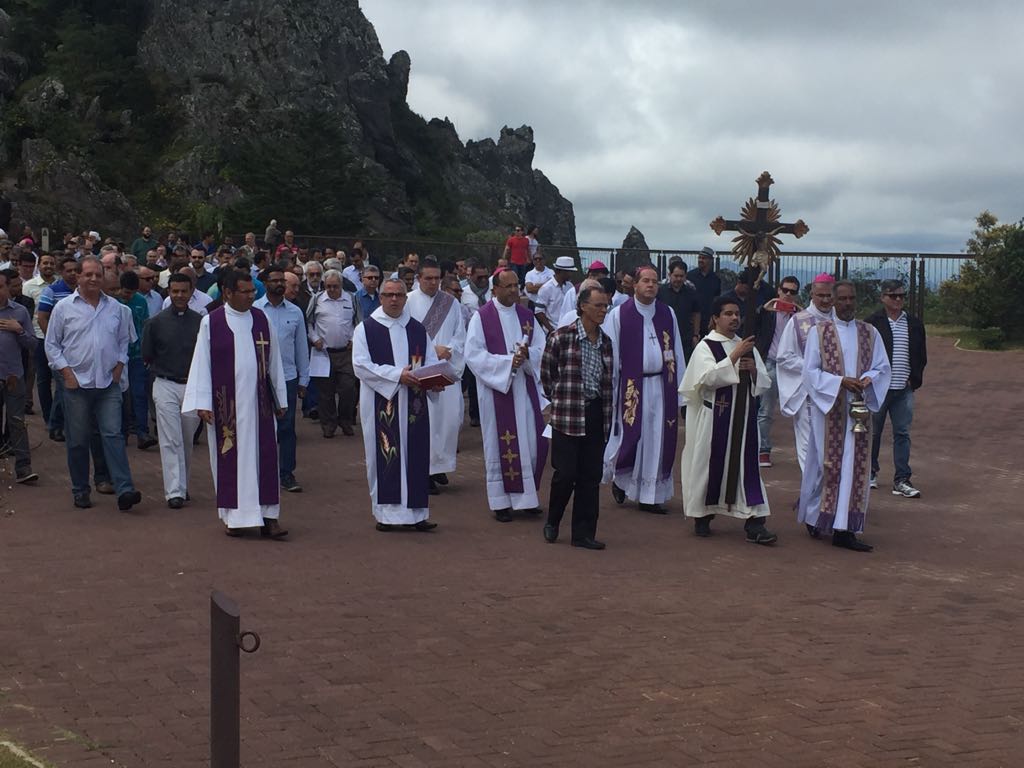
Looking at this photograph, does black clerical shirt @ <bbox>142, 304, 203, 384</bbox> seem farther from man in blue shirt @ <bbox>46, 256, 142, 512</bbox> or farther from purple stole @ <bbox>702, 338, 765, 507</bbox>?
purple stole @ <bbox>702, 338, 765, 507</bbox>

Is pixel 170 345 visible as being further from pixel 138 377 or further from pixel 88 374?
pixel 138 377

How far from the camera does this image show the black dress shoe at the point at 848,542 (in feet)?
36.2

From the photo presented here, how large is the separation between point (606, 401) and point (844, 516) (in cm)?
214

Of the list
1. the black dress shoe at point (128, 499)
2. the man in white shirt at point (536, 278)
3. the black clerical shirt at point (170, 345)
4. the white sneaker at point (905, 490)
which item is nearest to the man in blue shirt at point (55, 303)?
the black clerical shirt at point (170, 345)

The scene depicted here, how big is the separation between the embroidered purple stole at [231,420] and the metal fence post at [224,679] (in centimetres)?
622

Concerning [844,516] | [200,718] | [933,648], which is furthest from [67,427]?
[933,648]

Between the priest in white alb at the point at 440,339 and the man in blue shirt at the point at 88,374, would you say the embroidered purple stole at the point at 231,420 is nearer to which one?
the man in blue shirt at the point at 88,374

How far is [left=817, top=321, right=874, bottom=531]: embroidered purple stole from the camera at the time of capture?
11133mm

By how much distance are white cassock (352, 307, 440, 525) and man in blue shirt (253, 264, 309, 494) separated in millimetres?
1575

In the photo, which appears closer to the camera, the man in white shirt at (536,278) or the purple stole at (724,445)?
the purple stole at (724,445)

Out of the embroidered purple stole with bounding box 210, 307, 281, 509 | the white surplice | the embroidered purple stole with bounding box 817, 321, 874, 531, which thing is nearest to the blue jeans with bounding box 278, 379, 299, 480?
the embroidered purple stole with bounding box 210, 307, 281, 509

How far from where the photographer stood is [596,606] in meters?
8.80

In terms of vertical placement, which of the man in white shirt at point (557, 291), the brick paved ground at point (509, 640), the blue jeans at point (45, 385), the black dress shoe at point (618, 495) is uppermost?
the man in white shirt at point (557, 291)

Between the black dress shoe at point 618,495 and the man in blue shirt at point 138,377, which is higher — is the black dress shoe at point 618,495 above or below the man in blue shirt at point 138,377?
below
